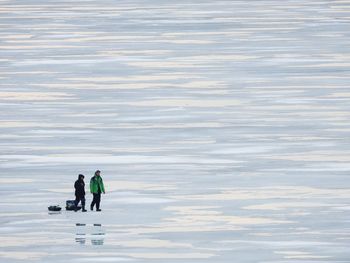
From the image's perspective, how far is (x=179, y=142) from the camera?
3284cm

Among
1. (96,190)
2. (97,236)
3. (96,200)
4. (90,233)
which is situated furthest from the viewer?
(96,200)

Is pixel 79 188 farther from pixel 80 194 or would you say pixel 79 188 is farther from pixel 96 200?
pixel 96 200

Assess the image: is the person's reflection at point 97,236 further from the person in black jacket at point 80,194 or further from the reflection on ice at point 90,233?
the person in black jacket at point 80,194

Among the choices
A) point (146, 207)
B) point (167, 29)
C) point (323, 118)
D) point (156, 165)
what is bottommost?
point (146, 207)

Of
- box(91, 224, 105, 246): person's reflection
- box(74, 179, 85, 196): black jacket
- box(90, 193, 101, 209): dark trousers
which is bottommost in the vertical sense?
box(91, 224, 105, 246): person's reflection

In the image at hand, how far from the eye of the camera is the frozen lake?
73.0ft

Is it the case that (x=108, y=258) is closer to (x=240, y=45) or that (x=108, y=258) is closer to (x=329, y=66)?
(x=329, y=66)

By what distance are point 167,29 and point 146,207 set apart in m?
42.3

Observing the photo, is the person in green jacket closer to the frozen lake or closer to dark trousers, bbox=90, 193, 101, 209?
dark trousers, bbox=90, 193, 101, 209

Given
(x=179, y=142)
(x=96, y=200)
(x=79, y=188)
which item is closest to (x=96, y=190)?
(x=96, y=200)

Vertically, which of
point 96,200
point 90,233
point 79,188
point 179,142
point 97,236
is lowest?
point 97,236

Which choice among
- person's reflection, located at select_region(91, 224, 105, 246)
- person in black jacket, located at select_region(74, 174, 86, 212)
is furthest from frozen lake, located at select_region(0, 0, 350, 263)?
person in black jacket, located at select_region(74, 174, 86, 212)

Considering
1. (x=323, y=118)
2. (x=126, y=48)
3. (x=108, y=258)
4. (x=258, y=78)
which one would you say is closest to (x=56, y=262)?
(x=108, y=258)

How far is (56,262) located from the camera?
20.5 meters
